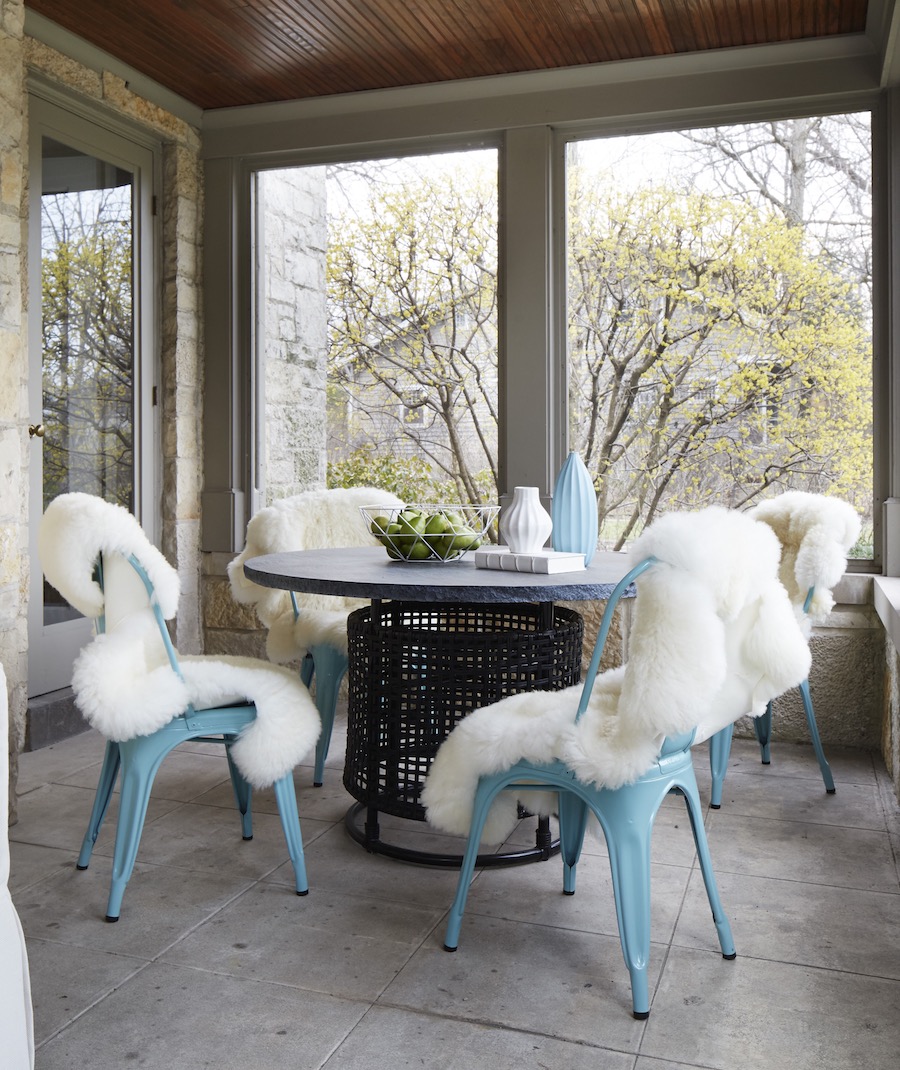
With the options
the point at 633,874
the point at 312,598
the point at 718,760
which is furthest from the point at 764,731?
the point at 633,874

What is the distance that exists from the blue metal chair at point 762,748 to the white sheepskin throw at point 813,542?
45mm

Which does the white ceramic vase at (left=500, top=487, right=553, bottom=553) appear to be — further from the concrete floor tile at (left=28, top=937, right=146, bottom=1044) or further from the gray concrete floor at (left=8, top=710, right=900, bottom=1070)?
the concrete floor tile at (left=28, top=937, right=146, bottom=1044)

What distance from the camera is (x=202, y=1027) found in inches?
70.8

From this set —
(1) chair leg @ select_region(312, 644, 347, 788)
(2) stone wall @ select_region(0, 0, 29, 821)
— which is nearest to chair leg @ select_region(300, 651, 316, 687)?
(1) chair leg @ select_region(312, 644, 347, 788)

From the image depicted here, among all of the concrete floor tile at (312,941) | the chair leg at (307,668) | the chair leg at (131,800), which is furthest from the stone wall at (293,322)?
the concrete floor tile at (312,941)

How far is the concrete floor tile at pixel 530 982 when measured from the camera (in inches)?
71.9

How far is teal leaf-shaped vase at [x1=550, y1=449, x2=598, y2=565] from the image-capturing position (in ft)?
8.54

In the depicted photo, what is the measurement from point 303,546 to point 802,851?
5.89 feet

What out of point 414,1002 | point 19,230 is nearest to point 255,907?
point 414,1002

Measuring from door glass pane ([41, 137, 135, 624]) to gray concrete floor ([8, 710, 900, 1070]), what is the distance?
1450 millimetres

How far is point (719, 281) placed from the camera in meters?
3.81

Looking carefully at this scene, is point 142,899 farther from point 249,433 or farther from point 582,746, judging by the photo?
point 249,433

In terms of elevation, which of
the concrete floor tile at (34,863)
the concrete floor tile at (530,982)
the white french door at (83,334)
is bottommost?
the concrete floor tile at (530,982)

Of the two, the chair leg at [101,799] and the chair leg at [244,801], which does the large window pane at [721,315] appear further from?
the chair leg at [101,799]
